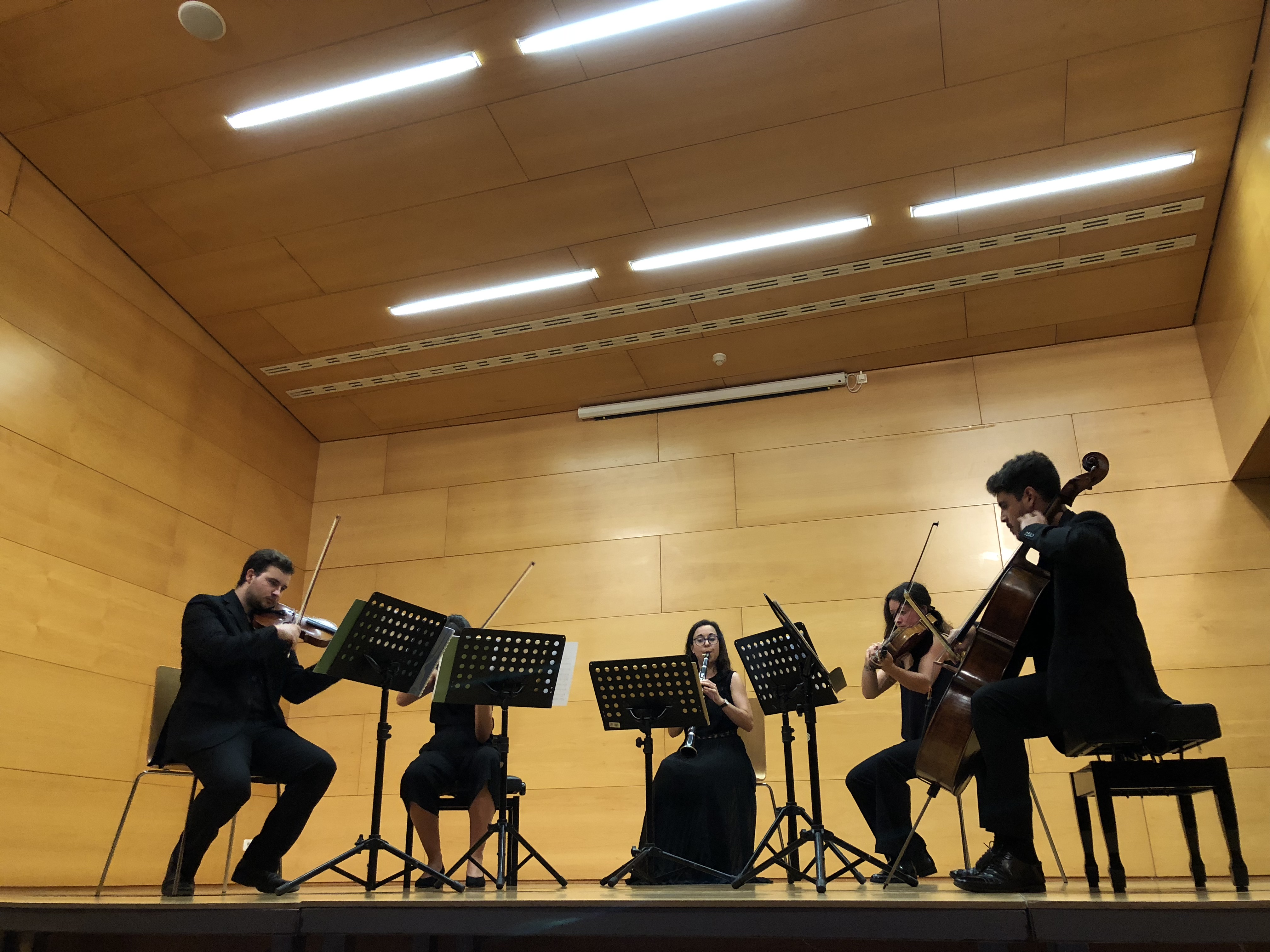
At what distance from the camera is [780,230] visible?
490 cm

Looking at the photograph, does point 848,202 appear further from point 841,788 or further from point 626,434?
point 841,788

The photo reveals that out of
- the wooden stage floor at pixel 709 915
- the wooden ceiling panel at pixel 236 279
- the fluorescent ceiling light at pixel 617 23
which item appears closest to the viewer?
the wooden stage floor at pixel 709 915

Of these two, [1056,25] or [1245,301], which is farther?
[1245,301]

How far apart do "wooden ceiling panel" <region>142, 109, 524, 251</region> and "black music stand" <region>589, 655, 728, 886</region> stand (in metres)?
2.52

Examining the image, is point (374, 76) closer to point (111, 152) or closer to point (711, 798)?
point (111, 152)

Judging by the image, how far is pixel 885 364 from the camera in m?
5.74

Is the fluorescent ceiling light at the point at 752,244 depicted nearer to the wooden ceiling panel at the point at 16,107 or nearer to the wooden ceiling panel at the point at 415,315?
the wooden ceiling panel at the point at 415,315

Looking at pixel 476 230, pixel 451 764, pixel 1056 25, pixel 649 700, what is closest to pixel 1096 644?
pixel 649 700

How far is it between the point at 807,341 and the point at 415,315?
230cm

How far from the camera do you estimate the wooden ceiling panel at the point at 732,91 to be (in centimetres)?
397

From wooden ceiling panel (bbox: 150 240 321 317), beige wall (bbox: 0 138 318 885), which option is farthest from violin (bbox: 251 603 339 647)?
wooden ceiling panel (bbox: 150 240 321 317)

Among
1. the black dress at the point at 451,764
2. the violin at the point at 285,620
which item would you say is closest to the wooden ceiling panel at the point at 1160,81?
the black dress at the point at 451,764

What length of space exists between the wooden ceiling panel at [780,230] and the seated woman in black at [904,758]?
198 cm

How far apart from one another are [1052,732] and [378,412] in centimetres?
484
